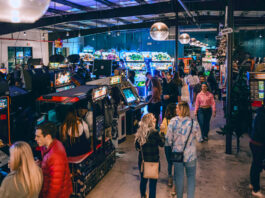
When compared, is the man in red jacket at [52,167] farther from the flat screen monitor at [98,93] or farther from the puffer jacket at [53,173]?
the flat screen monitor at [98,93]

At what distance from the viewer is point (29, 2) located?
1.57 metres

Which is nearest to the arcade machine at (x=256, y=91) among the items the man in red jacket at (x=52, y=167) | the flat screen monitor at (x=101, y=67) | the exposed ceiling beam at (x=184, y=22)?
the man in red jacket at (x=52, y=167)

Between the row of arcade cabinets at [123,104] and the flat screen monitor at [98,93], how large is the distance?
159cm

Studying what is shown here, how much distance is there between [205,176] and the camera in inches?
190

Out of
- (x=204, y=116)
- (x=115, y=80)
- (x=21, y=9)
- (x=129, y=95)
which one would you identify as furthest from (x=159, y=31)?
(x=21, y=9)

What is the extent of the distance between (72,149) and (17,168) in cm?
185

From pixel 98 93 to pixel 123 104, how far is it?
2.91 metres

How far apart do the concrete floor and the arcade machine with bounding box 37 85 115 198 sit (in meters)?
0.25

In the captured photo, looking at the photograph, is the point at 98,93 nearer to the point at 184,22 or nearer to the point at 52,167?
the point at 52,167

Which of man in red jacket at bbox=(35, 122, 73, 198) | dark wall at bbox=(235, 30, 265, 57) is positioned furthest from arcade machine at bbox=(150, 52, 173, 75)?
dark wall at bbox=(235, 30, 265, 57)

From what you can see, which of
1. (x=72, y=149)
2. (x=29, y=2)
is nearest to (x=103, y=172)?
(x=72, y=149)

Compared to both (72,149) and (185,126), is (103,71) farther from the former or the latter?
(185,126)

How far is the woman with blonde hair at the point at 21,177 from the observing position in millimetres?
2281

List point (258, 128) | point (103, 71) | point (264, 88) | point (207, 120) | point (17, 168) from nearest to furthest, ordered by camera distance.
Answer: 1. point (17, 168)
2. point (258, 128)
3. point (264, 88)
4. point (207, 120)
5. point (103, 71)
